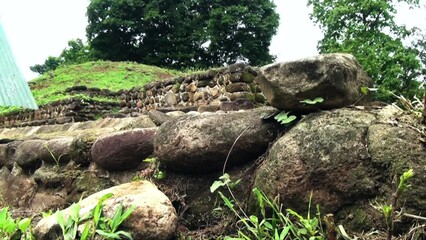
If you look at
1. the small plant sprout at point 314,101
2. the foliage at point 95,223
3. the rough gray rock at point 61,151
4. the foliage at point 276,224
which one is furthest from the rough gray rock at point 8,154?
the small plant sprout at point 314,101

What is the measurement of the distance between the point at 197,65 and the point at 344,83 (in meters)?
21.5

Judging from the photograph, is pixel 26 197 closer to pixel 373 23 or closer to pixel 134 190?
pixel 134 190

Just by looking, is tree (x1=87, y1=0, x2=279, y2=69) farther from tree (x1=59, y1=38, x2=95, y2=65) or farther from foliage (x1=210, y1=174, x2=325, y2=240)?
foliage (x1=210, y1=174, x2=325, y2=240)

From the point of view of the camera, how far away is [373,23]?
768 inches

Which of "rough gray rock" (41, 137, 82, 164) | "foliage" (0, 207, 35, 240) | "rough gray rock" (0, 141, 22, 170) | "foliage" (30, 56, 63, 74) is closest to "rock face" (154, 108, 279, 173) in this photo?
"foliage" (0, 207, 35, 240)

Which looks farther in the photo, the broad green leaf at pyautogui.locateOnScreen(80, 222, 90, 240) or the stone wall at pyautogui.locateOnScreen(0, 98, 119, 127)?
the stone wall at pyautogui.locateOnScreen(0, 98, 119, 127)

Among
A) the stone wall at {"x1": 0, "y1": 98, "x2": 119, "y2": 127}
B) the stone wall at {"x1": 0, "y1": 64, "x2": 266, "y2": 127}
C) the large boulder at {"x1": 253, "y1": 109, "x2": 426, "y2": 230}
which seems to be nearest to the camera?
the large boulder at {"x1": 253, "y1": 109, "x2": 426, "y2": 230}

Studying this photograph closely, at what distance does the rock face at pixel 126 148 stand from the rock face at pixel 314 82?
78 centimetres

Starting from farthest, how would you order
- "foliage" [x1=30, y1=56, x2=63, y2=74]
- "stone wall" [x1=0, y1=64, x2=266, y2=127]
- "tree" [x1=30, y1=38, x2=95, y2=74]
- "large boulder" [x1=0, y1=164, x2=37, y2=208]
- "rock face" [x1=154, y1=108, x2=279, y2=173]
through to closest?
"foliage" [x1=30, y1=56, x2=63, y2=74] < "tree" [x1=30, y1=38, x2=95, y2=74] < "stone wall" [x1=0, y1=64, x2=266, y2=127] < "large boulder" [x1=0, y1=164, x2=37, y2=208] < "rock face" [x1=154, y1=108, x2=279, y2=173]

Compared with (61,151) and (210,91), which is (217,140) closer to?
(61,151)

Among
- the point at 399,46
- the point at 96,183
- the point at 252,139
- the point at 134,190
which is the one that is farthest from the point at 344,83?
the point at 399,46

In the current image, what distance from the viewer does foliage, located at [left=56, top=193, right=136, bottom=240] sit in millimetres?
1691

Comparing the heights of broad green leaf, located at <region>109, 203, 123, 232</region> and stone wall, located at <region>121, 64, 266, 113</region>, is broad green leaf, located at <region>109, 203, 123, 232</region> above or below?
above

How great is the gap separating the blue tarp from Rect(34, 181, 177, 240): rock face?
1.74 feet
